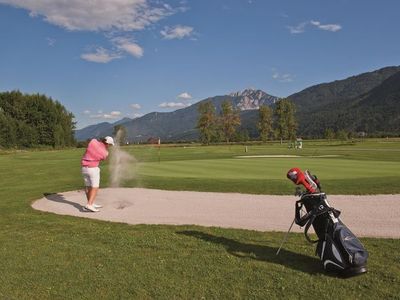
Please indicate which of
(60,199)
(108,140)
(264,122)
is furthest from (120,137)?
(264,122)

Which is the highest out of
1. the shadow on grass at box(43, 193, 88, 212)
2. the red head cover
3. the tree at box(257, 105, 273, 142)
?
the tree at box(257, 105, 273, 142)

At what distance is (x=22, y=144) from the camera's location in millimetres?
104125

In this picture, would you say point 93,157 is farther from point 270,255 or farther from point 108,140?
point 270,255

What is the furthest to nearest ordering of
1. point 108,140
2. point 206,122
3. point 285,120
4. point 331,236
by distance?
point 206,122
point 285,120
point 108,140
point 331,236

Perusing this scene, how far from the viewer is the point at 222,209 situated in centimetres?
1312

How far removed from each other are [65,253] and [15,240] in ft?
6.28

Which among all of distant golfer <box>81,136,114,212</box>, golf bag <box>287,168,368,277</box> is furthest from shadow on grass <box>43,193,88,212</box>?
golf bag <box>287,168,368,277</box>

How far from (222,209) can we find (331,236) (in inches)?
262

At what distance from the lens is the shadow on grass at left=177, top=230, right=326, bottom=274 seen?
23.1ft

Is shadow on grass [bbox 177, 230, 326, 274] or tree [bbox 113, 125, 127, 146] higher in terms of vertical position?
tree [bbox 113, 125, 127, 146]

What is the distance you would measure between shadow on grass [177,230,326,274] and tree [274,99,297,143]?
108909 mm

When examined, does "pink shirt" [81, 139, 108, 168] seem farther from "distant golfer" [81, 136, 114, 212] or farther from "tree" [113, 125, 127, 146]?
"tree" [113, 125, 127, 146]

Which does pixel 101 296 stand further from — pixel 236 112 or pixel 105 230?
pixel 236 112

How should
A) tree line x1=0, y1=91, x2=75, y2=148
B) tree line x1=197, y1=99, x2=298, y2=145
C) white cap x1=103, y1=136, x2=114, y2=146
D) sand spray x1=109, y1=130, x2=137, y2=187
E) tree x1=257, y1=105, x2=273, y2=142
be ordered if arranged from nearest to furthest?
white cap x1=103, y1=136, x2=114, y2=146, sand spray x1=109, y1=130, x2=137, y2=187, tree line x1=0, y1=91, x2=75, y2=148, tree line x1=197, y1=99, x2=298, y2=145, tree x1=257, y1=105, x2=273, y2=142
